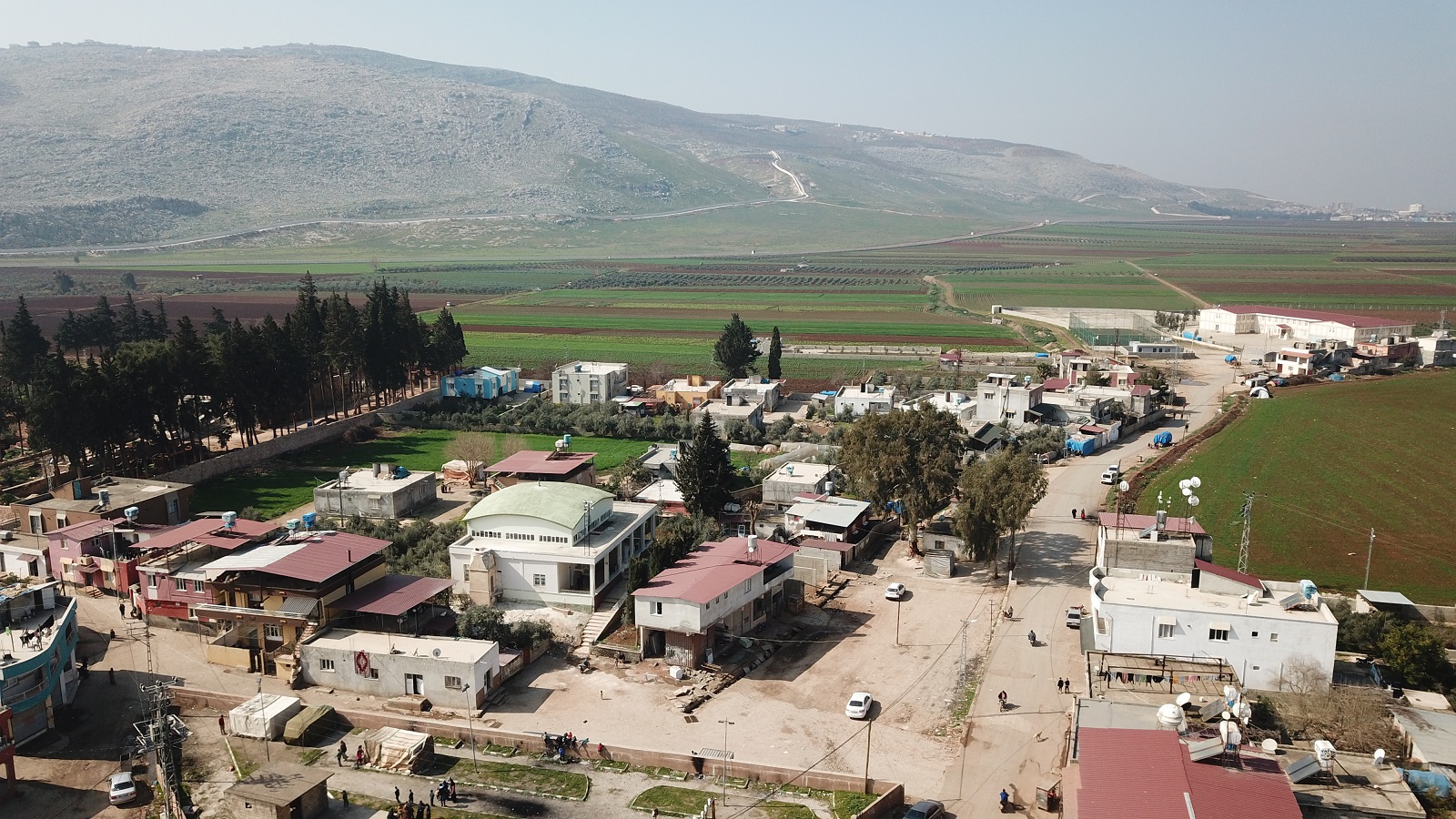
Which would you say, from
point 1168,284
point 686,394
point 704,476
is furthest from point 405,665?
point 1168,284

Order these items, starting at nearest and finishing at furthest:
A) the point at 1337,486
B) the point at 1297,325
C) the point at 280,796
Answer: the point at 280,796
the point at 1337,486
the point at 1297,325

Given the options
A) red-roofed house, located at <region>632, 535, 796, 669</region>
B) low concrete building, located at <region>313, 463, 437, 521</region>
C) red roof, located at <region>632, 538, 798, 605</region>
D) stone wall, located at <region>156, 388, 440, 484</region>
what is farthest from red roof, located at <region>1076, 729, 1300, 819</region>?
stone wall, located at <region>156, 388, 440, 484</region>

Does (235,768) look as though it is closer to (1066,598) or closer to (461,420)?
(1066,598)

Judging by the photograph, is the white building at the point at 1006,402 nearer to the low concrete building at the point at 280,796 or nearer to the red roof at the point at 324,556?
the red roof at the point at 324,556

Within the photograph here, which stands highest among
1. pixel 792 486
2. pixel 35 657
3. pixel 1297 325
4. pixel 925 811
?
pixel 1297 325

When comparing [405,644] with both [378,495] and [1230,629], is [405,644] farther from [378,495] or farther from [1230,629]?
[1230,629]

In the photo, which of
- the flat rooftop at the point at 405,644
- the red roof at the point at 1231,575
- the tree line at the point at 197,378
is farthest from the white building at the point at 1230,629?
the tree line at the point at 197,378
